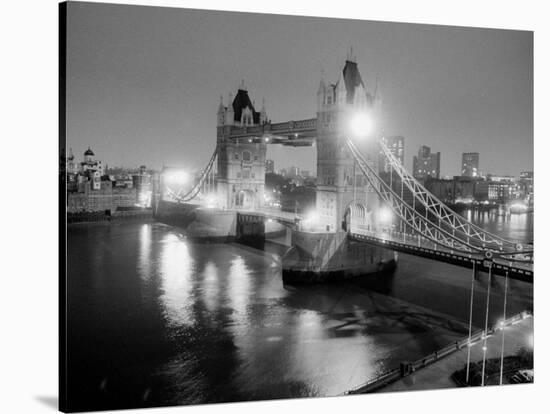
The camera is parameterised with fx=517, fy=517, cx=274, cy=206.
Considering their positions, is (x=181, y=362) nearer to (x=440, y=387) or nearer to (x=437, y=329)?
(x=440, y=387)

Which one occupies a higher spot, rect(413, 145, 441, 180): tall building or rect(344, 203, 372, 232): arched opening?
rect(413, 145, 441, 180): tall building

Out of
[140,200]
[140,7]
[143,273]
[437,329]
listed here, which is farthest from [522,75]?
[140,200]

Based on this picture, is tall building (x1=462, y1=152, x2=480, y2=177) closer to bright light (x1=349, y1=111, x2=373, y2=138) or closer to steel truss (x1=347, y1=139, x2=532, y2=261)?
steel truss (x1=347, y1=139, x2=532, y2=261)

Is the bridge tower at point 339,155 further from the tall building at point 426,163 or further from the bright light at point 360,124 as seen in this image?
the tall building at point 426,163

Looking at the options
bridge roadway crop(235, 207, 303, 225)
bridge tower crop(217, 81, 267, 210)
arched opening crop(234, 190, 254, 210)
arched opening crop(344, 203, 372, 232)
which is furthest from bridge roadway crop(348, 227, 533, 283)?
arched opening crop(234, 190, 254, 210)

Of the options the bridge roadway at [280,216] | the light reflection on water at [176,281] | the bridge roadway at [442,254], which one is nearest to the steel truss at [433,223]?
the bridge roadway at [442,254]

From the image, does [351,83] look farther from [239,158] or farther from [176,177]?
[176,177]
